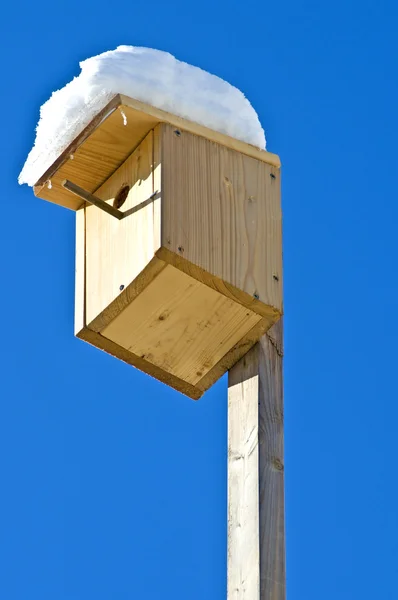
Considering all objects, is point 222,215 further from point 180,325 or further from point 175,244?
point 180,325

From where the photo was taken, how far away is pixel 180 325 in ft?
8.90

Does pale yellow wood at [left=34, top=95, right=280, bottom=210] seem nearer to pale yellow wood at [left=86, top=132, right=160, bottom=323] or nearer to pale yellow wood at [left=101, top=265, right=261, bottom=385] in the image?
pale yellow wood at [left=86, top=132, right=160, bottom=323]

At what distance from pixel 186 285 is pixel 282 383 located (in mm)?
300

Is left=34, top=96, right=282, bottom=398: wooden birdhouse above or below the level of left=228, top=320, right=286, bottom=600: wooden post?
above

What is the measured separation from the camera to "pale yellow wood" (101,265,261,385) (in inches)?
103

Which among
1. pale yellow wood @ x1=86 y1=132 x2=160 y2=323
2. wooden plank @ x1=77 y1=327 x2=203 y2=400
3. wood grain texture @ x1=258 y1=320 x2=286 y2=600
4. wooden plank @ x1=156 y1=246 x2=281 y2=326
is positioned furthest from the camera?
wooden plank @ x1=77 y1=327 x2=203 y2=400

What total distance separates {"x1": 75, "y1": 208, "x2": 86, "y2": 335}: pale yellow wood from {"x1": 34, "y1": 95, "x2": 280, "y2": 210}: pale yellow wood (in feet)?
0.21

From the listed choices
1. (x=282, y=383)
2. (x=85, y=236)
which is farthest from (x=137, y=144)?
(x=282, y=383)

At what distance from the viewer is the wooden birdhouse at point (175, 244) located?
8.45ft

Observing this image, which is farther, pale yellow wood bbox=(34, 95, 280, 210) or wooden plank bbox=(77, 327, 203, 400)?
wooden plank bbox=(77, 327, 203, 400)

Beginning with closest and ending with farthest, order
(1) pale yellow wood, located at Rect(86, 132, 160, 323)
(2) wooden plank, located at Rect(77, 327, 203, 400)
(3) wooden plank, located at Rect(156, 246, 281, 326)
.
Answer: (3) wooden plank, located at Rect(156, 246, 281, 326)
(1) pale yellow wood, located at Rect(86, 132, 160, 323)
(2) wooden plank, located at Rect(77, 327, 203, 400)

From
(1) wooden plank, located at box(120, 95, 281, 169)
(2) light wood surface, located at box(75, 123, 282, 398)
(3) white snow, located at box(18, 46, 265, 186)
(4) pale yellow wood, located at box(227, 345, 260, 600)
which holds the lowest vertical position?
(4) pale yellow wood, located at box(227, 345, 260, 600)

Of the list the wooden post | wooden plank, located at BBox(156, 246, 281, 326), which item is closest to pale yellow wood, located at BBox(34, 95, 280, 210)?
wooden plank, located at BBox(156, 246, 281, 326)

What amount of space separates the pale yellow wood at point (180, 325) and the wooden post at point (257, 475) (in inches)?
3.2
